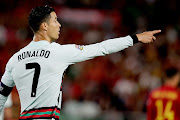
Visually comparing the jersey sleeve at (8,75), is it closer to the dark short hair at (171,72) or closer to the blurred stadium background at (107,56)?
the dark short hair at (171,72)

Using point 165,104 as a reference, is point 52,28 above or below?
above

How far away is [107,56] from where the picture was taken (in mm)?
10711

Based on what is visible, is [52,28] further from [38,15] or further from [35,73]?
[35,73]

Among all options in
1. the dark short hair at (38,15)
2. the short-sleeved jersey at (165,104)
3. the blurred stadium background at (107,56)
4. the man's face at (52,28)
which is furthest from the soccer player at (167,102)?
the blurred stadium background at (107,56)

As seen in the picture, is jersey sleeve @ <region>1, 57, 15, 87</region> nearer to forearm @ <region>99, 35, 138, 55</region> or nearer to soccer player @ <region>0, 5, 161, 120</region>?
soccer player @ <region>0, 5, 161, 120</region>

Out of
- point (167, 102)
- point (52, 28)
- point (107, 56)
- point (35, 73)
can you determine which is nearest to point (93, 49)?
point (52, 28)

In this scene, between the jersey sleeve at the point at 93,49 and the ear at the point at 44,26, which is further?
the ear at the point at 44,26

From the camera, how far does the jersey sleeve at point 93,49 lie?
121 inches

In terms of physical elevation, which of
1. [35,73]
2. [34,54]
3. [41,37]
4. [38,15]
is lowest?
[35,73]

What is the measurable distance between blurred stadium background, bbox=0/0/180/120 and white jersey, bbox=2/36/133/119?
3.18 metres

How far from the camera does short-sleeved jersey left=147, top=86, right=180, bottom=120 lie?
4.78 metres

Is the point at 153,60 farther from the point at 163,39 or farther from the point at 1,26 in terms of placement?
the point at 1,26

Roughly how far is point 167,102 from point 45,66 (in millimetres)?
2396

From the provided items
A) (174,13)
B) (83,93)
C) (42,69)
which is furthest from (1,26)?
(42,69)
